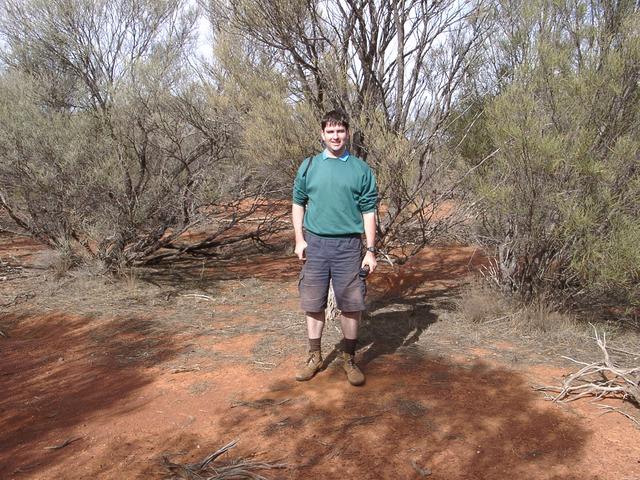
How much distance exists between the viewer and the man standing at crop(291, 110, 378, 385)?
3510 millimetres

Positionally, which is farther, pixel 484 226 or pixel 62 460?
pixel 484 226

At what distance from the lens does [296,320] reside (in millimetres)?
5375

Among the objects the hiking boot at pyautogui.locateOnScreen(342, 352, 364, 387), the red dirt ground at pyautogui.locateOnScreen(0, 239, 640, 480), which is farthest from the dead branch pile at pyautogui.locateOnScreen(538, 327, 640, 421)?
the hiking boot at pyautogui.locateOnScreen(342, 352, 364, 387)

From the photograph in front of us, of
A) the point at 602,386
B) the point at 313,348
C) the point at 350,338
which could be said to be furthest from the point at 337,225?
the point at 602,386

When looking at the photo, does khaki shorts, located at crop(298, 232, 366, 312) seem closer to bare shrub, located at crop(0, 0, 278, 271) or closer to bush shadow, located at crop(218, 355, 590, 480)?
bush shadow, located at crop(218, 355, 590, 480)

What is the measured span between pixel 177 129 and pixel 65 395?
4.19 m

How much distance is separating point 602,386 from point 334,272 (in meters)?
1.88

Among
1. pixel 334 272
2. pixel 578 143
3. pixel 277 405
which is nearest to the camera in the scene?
pixel 277 405

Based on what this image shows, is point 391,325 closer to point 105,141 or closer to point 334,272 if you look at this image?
point 334,272

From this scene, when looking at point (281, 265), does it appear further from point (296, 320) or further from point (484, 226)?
point (484, 226)

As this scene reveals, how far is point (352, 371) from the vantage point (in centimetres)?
369

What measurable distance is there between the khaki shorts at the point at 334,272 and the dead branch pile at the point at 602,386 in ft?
4.58

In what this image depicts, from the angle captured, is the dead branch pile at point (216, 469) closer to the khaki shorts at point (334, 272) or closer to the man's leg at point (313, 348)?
the man's leg at point (313, 348)

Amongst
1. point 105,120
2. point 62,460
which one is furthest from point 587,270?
point 105,120
